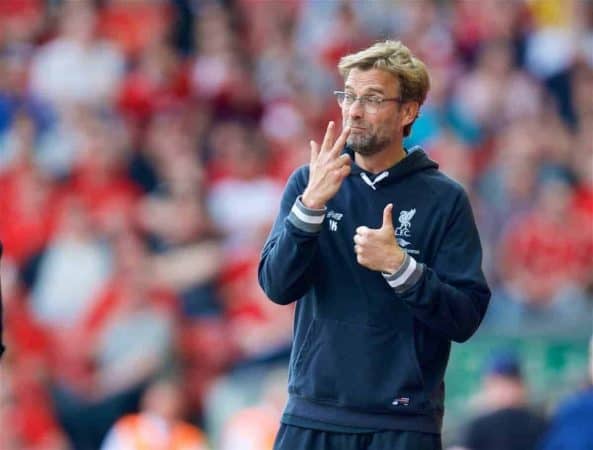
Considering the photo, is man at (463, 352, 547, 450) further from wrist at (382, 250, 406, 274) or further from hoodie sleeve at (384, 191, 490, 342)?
wrist at (382, 250, 406, 274)

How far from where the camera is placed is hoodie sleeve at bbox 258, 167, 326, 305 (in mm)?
5312

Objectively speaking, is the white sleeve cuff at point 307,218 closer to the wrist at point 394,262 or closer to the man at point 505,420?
the wrist at point 394,262

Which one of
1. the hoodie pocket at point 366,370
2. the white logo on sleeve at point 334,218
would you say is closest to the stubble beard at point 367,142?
the white logo on sleeve at point 334,218

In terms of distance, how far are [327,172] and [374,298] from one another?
18.1 inches

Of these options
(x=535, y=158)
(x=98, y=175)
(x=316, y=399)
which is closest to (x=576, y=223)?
(x=535, y=158)

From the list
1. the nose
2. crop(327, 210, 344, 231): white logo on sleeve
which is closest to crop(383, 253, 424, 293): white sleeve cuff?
crop(327, 210, 344, 231): white logo on sleeve

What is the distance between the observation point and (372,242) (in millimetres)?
5258

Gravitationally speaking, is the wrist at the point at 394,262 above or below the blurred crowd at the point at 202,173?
below

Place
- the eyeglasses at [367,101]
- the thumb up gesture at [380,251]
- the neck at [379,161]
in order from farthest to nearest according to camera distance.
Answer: the neck at [379,161] → the eyeglasses at [367,101] → the thumb up gesture at [380,251]

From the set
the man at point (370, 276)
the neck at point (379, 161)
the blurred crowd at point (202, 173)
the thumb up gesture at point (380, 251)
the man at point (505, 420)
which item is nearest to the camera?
the thumb up gesture at point (380, 251)

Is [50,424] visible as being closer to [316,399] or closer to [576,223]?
[576,223]

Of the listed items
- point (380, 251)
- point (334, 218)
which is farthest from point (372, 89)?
point (380, 251)

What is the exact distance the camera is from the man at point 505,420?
9.14 meters

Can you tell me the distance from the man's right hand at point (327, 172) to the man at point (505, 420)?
4096 millimetres
